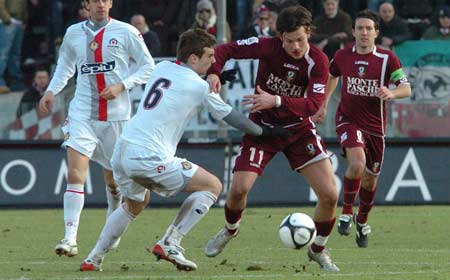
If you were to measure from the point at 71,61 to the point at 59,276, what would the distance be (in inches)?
117

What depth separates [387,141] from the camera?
17469 mm

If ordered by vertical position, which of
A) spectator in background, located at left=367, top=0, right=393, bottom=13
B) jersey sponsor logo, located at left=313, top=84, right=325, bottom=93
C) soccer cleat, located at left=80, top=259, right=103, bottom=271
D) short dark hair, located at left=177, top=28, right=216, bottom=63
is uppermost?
short dark hair, located at left=177, top=28, right=216, bottom=63

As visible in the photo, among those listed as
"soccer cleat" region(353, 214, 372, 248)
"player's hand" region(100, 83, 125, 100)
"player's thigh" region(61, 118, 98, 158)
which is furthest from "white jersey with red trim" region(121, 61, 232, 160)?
"soccer cleat" region(353, 214, 372, 248)

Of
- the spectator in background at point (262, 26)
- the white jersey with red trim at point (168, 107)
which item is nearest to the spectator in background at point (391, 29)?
the spectator in background at point (262, 26)

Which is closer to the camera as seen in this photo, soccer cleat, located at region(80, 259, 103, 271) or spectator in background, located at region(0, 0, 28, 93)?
soccer cleat, located at region(80, 259, 103, 271)

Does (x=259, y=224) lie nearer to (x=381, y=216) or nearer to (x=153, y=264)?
(x=381, y=216)

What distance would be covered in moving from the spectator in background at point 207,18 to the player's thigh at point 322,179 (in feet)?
27.9

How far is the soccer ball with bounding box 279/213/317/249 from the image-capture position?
984cm

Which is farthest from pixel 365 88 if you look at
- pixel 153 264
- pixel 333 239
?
pixel 153 264

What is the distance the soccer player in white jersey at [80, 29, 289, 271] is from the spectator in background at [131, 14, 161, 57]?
8626 mm

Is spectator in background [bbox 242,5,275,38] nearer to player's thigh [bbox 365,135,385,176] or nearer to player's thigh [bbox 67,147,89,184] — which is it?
player's thigh [bbox 365,135,385,176]

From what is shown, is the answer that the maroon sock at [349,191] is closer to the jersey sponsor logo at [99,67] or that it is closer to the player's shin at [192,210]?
the jersey sponsor logo at [99,67]

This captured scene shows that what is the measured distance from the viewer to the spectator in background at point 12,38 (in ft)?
60.0

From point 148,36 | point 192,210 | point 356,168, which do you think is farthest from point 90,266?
point 148,36
